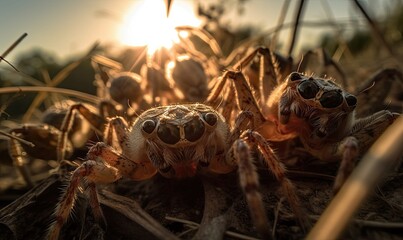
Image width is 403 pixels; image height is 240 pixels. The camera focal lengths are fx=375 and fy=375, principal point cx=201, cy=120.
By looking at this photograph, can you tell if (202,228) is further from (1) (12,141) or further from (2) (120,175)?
(1) (12,141)

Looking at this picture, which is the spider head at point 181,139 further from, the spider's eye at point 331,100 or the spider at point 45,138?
the spider at point 45,138

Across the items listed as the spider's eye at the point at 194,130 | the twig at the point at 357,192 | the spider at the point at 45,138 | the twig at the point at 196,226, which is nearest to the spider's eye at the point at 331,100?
the spider's eye at the point at 194,130

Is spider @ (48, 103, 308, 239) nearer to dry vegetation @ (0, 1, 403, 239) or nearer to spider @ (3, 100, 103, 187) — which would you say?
dry vegetation @ (0, 1, 403, 239)

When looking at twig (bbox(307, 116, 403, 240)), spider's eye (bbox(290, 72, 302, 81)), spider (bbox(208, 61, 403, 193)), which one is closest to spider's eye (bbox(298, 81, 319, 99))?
spider (bbox(208, 61, 403, 193))

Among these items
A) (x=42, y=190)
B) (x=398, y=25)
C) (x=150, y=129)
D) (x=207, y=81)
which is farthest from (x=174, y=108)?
(x=398, y=25)

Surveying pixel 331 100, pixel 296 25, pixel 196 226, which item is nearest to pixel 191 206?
pixel 196 226

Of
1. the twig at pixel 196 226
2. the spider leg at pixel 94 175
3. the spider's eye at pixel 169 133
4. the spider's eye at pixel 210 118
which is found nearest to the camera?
the twig at pixel 196 226
